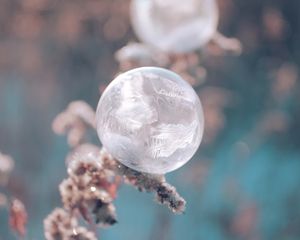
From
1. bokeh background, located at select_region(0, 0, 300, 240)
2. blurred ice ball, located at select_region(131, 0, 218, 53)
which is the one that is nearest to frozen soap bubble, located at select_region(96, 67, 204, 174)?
blurred ice ball, located at select_region(131, 0, 218, 53)

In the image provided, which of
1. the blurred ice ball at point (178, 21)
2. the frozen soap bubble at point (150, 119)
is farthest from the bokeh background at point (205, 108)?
the frozen soap bubble at point (150, 119)

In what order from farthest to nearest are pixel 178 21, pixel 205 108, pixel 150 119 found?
pixel 205 108, pixel 178 21, pixel 150 119

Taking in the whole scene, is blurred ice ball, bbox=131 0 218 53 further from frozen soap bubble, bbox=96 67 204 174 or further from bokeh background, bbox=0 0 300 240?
bokeh background, bbox=0 0 300 240

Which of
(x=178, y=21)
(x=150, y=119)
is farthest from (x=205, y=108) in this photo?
(x=150, y=119)

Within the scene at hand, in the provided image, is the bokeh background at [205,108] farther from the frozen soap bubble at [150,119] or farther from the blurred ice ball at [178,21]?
the frozen soap bubble at [150,119]

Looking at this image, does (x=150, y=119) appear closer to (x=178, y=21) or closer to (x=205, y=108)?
(x=178, y=21)

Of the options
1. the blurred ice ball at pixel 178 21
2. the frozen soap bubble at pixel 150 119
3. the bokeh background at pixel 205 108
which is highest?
the bokeh background at pixel 205 108
